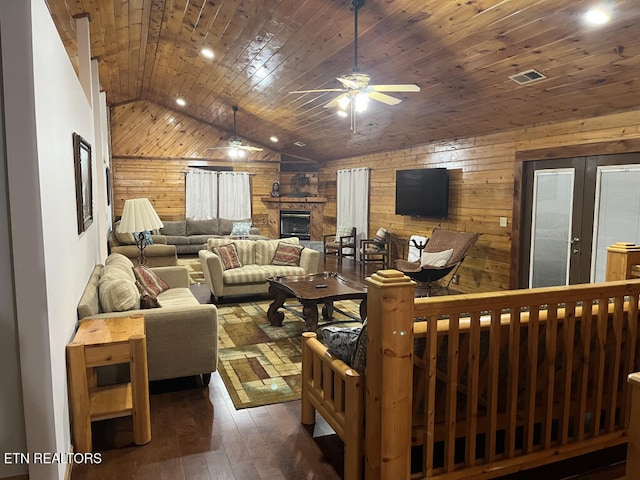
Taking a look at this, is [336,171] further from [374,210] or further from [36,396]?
[36,396]

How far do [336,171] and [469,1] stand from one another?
24.0 ft

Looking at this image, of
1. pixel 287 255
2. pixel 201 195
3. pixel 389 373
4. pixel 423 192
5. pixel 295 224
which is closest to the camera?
pixel 389 373

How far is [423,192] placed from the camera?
701 cm

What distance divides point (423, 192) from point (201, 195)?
584cm

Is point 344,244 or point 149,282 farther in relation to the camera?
point 344,244

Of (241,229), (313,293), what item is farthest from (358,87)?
(241,229)

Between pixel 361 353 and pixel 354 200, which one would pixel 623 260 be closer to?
pixel 361 353

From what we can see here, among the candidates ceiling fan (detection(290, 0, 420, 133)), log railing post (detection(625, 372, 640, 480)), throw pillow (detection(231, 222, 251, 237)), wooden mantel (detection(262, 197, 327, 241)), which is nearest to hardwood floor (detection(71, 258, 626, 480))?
log railing post (detection(625, 372, 640, 480))

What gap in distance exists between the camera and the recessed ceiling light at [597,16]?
3.02 meters

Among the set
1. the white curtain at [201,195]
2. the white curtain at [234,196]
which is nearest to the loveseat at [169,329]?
the white curtain at [201,195]

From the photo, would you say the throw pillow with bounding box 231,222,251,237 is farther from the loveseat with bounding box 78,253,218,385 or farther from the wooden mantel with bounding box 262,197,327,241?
the loveseat with bounding box 78,253,218,385

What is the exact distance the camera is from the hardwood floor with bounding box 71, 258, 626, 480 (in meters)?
2.28

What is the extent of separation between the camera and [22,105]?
1.83 metres

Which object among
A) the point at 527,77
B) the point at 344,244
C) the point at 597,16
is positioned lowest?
the point at 344,244
